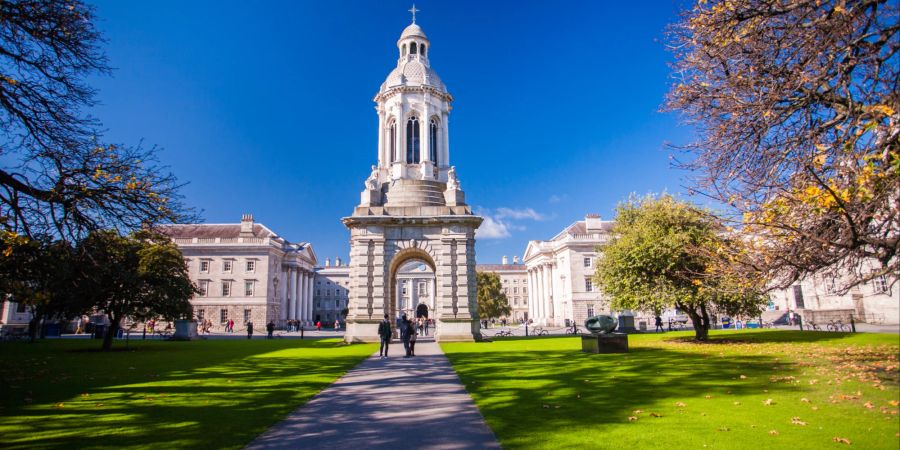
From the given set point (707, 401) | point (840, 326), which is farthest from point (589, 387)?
point (840, 326)

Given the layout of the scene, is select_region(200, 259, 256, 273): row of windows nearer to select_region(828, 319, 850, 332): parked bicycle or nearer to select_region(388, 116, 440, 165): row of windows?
select_region(388, 116, 440, 165): row of windows

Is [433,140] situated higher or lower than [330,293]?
higher

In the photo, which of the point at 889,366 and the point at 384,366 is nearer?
the point at 889,366

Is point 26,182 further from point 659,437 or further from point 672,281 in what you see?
point 672,281

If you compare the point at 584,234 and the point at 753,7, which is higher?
the point at 584,234

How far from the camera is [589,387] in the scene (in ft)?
38.3

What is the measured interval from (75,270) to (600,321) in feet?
60.6

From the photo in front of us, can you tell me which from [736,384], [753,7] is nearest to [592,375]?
[736,384]

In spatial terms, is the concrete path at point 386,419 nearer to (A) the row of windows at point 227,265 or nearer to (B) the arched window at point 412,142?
(B) the arched window at point 412,142

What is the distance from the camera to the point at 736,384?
1121 cm

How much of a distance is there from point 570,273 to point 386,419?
6723cm

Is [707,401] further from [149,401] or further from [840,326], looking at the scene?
[149,401]

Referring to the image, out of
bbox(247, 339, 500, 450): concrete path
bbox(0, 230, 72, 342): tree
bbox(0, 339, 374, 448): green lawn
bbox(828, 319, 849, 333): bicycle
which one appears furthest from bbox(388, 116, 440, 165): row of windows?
bbox(828, 319, 849, 333): bicycle

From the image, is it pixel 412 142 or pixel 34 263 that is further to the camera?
pixel 412 142
